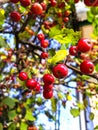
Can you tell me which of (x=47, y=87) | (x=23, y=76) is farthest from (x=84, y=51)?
(x=23, y=76)

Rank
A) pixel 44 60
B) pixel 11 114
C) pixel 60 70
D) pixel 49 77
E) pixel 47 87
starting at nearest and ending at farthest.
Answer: pixel 60 70, pixel 49 77, pixel 47 87, pixel 44 60, pixel 11 114

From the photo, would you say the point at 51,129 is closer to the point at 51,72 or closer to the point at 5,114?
the point at 5,114

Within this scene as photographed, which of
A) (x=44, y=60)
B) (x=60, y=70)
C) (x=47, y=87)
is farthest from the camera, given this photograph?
(x=44, y=60)

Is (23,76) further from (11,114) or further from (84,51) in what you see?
(11,114)

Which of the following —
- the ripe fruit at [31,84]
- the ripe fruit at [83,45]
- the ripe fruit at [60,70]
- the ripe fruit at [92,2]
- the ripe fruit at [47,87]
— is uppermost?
the ripe fruit at [92,2]

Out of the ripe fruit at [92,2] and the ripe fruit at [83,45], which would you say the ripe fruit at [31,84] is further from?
the ripe fruit at [92,2]

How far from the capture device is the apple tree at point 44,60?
1237 mm

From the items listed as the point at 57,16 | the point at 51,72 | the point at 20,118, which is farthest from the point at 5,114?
the point at 51,72

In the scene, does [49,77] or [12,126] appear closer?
[49,77]

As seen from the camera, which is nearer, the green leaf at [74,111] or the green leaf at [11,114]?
the green leaf at [74,111]

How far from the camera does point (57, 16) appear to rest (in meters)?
2.14

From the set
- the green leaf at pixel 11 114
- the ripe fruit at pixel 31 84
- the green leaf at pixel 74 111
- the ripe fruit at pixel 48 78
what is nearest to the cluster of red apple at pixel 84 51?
the ripe fruit at pixel 48 78

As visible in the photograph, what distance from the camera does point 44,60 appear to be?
1570mm

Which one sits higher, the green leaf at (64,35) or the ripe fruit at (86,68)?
the green leaf at (64,35)
